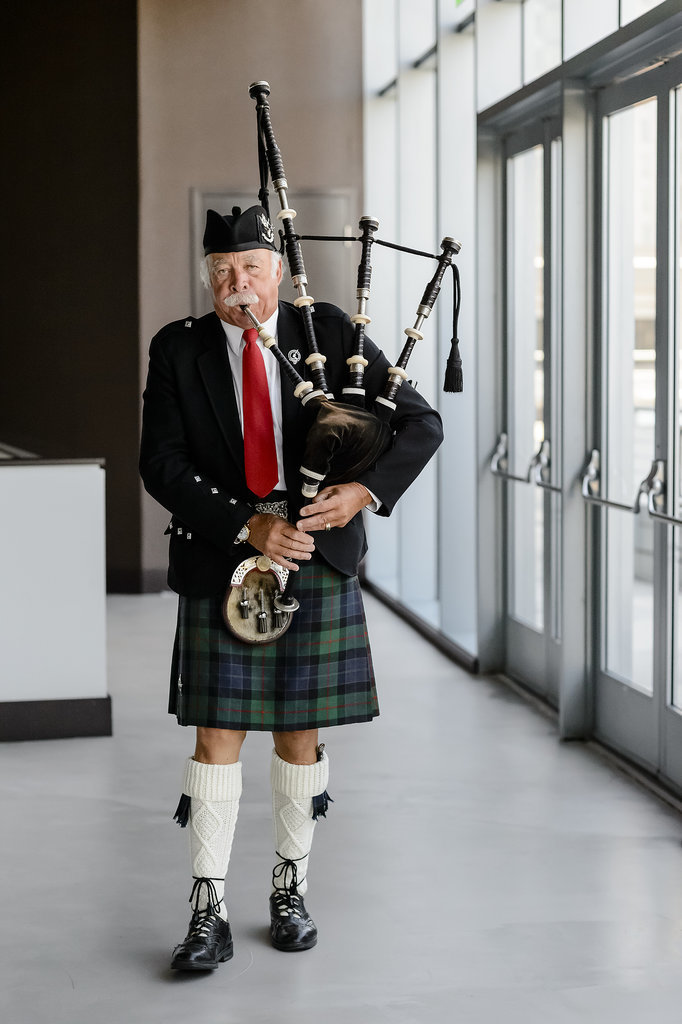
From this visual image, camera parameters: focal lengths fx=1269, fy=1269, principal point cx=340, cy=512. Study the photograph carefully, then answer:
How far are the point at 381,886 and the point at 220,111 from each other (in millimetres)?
5186

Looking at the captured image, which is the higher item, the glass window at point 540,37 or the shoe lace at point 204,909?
the glass window at point 540,37

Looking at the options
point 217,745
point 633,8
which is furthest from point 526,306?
point 217,745

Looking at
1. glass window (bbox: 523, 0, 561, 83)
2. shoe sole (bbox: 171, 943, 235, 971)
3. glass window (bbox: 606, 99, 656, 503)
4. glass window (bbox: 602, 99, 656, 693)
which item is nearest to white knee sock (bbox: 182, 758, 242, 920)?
shoe sole (bbox: 171, 943, 235, 971)

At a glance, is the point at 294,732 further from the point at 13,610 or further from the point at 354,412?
the point at 13,610

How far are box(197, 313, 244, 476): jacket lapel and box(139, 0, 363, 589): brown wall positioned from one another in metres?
4.70

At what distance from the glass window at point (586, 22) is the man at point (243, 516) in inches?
72.4

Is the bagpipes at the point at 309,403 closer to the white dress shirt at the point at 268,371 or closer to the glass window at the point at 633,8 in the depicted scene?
the white dress shirt at the point at 268,371

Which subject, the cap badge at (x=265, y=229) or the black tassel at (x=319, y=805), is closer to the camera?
the cap badge at (x=265, y=229)

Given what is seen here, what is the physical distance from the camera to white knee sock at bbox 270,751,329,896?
2492 mm

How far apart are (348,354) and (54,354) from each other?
197 inches

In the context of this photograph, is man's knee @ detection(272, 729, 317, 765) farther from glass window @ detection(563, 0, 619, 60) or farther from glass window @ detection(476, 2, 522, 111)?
glass window @ detection(476, 2, 522, 111)

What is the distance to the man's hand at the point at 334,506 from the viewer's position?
230 cm

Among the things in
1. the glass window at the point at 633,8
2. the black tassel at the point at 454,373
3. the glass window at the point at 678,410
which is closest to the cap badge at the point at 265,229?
the black tassel at the point at 454,373

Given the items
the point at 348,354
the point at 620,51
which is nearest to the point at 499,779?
the point at 348,354
